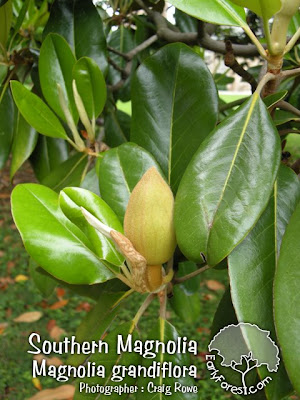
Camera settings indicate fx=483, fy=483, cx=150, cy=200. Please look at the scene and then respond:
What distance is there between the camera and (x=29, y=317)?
94.6 inches

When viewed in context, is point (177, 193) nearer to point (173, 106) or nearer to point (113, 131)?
point (173, 106)

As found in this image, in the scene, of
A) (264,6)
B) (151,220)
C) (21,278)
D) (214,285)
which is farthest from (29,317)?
(264,6)

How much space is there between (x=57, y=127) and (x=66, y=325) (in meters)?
1.76

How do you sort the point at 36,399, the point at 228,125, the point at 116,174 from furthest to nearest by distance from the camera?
the point at 36,399
the point at 116,174
the point at 228,125

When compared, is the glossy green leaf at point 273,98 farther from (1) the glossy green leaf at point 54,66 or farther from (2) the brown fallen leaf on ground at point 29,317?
(2) the brown fallen leaf on ground at point 29,317

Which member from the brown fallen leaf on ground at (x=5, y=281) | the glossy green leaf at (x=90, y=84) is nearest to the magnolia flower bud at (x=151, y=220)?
the glossy green leaf at (x=90, y=84)

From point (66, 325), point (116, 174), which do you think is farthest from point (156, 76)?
point (66, 325)

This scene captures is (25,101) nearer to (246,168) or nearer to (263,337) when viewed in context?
(246,168)

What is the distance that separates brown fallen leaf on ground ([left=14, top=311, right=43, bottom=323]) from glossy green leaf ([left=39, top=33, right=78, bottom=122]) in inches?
70.9

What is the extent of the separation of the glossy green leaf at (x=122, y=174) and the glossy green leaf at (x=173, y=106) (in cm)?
5

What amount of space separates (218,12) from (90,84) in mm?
258

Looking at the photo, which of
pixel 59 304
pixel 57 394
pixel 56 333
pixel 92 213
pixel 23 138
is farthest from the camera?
pixel 59 304

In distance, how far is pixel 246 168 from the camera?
51 cm

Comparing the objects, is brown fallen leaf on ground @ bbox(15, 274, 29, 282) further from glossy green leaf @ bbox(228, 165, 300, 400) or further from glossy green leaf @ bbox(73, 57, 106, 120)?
glossy green leaf @ bbox(228, 165, 300, 400)
